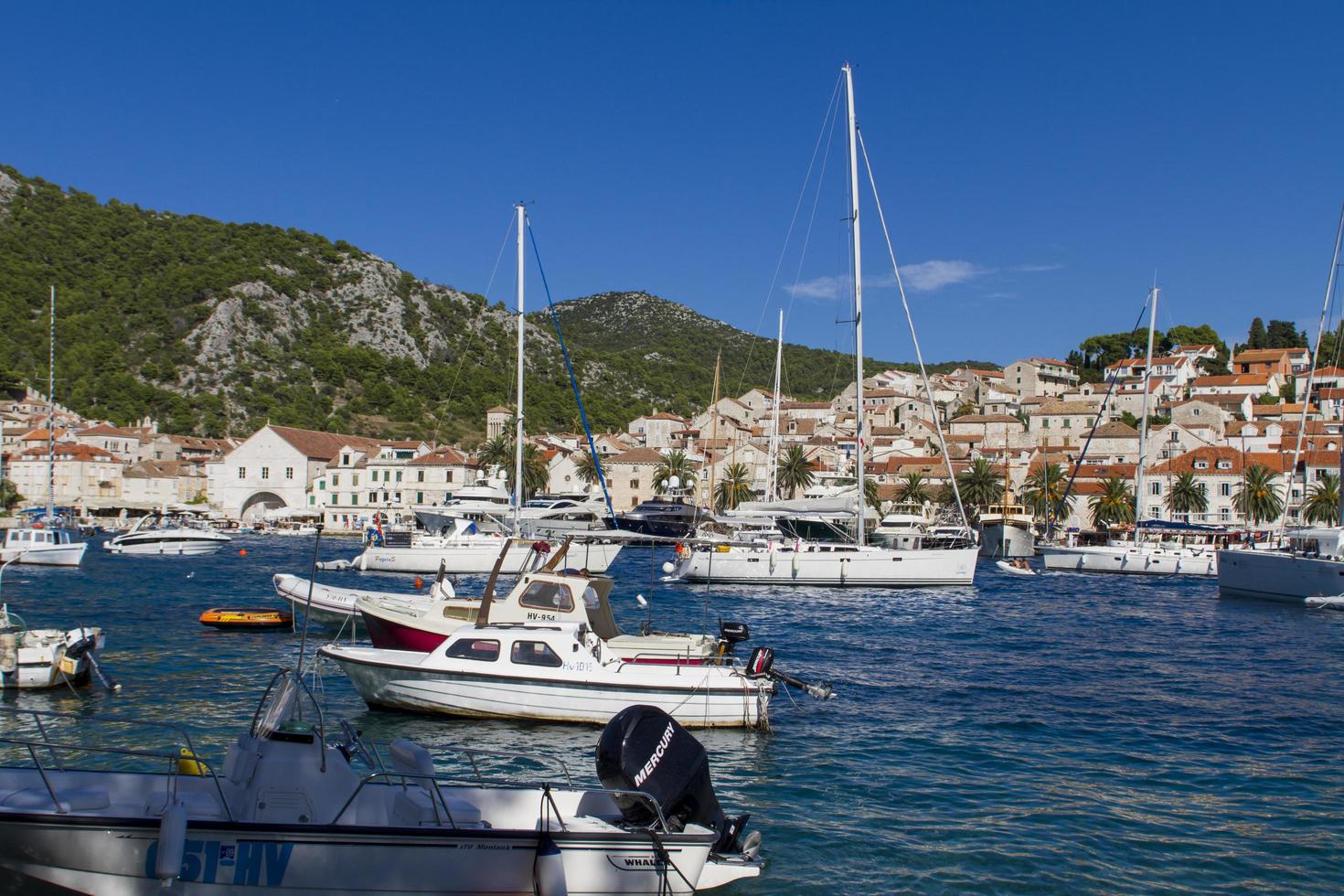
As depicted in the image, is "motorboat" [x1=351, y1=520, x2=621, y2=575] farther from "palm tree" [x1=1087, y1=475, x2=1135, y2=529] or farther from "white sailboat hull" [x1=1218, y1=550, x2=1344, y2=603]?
"palm tree" [x1=1087, y1=475, x2=1135, y2=529]

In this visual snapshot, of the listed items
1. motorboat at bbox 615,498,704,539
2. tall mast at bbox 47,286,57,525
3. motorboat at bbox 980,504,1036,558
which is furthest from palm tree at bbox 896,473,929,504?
tall mast at bbox 47,286,57,525

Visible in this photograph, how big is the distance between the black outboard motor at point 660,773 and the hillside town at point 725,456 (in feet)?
235

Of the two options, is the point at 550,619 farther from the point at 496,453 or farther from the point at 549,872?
the point at 496,453

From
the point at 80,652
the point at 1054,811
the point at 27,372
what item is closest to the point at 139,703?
the point at 80,652

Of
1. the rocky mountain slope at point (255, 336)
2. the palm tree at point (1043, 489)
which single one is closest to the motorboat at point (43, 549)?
the rocky mountain slope at point (255, 336)

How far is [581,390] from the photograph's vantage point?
16362 centimetres

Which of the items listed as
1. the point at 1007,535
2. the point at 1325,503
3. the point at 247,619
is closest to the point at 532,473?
the point at 1007,535

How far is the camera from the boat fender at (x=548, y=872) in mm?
9016

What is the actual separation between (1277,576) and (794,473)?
52.3 m

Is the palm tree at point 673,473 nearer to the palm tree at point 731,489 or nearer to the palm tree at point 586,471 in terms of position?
the palm tree at point 731,489

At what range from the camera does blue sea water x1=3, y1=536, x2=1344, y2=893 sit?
12.3 meters

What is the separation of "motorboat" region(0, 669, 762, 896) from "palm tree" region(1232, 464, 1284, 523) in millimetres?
79730

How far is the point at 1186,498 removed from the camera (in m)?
83.2

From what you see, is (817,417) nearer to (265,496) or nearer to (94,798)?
(265,496)
